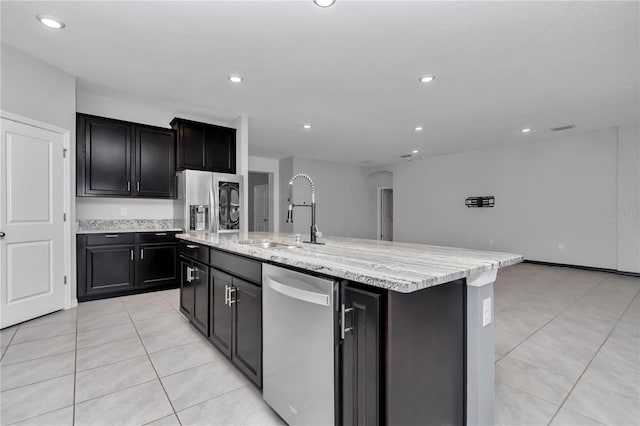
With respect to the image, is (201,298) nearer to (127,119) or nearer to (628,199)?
(127,119)

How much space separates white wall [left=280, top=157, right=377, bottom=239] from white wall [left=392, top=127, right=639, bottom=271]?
5.81 ft

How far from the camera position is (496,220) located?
7.07 m

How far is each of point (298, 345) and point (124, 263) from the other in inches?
140

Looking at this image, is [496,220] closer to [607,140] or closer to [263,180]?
[607,140]

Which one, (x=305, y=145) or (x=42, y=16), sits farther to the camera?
(x=305, y=145)

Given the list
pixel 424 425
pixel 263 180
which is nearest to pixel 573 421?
pixel 424 425

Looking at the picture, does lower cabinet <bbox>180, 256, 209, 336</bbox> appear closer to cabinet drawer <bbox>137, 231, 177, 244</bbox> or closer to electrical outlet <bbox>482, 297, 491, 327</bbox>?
cabinet drawer <bbox>137, 231, 177, 244</bbox>

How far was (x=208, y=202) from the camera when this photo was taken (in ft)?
14.4

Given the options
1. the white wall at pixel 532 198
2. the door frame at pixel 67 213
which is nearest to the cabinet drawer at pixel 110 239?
the door frame at pixel 67 213

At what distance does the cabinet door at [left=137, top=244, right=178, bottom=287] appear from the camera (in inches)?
161

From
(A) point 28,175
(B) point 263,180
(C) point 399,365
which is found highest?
(B) point 263,180

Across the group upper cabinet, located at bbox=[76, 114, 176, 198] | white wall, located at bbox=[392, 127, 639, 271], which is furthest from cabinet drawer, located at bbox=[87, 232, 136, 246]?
white wall, located at bbox=[392, 127, 639, 271]

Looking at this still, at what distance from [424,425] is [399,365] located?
0.34 metres

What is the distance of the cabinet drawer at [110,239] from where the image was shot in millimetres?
3740
